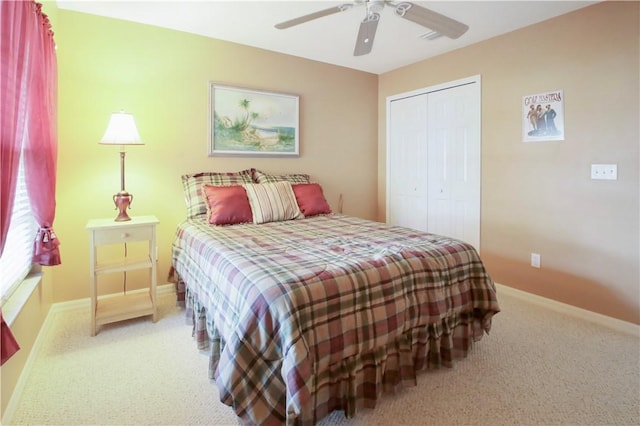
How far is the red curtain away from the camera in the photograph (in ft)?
3.86

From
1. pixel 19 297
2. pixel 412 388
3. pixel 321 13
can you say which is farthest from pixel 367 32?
pixel 19 297

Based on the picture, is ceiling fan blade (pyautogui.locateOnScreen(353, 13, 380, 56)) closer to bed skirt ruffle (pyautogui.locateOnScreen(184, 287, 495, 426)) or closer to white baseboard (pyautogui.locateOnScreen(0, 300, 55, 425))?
bed skirt ruffle (pyautogui.locateOnScreen(184, 287, 495, 426))

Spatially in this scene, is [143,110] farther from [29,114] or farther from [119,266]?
[29,114]

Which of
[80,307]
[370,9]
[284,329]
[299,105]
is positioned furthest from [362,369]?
[299,105]

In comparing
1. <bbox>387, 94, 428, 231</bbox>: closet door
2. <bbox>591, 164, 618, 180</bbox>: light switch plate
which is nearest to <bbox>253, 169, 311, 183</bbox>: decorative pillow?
<bbox>387, 94, 428, 231</bbox>: closet door

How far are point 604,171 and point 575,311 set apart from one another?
1.10 metres

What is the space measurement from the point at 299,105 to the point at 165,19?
1436 millimetres

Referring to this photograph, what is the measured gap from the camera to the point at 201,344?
2107 mm

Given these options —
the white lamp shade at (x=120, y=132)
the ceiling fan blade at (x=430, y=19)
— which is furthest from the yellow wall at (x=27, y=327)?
the ceiling fan blade at (x=430, y=19)

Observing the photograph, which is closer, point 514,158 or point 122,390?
point 122,390

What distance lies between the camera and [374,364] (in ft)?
5.21

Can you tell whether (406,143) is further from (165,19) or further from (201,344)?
(201,344)

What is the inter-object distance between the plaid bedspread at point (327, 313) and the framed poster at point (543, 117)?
1533 millimetres

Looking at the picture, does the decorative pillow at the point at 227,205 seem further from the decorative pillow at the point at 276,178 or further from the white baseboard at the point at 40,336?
the white baseboard at the point at 40,336
